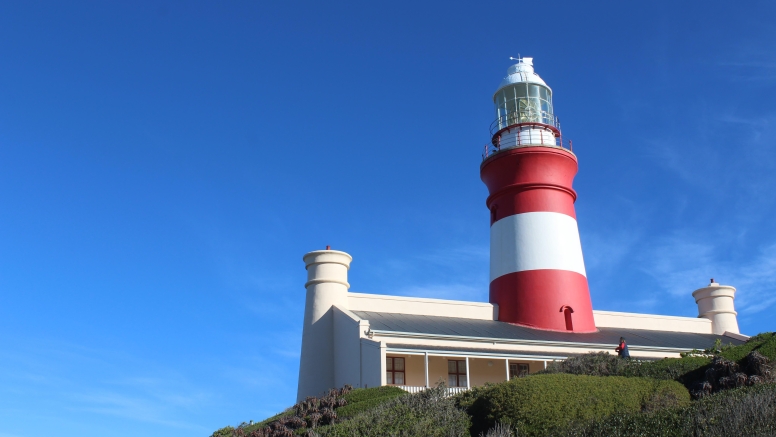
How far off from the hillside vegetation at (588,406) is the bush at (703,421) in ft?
0.06

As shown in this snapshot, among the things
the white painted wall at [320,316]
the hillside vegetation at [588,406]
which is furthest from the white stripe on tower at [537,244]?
the hillside vegetation at [588,406]

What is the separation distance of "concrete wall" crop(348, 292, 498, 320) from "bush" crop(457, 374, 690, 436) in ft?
34.6

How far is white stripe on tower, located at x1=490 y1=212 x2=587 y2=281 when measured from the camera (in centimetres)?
2872

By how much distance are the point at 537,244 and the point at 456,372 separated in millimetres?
6175

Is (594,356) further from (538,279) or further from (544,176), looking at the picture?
(544,176)

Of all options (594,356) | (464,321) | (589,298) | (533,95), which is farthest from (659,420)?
(533,95)

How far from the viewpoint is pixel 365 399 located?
1908 centimetres

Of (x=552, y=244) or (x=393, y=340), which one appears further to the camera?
(x=552, y=244)

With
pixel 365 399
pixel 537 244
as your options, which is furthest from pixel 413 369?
pixel 537 244

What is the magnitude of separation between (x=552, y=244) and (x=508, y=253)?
5.38 ft

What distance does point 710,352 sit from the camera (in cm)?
2203

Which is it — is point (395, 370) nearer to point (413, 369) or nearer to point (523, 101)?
point (413, 369)

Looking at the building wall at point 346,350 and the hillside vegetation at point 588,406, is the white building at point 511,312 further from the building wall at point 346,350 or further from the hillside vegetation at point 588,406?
the hillside vegetation at point 588,406

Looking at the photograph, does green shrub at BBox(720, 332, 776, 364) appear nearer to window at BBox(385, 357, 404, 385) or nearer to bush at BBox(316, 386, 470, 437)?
bush at BBox(316, 386, 470, 437)
